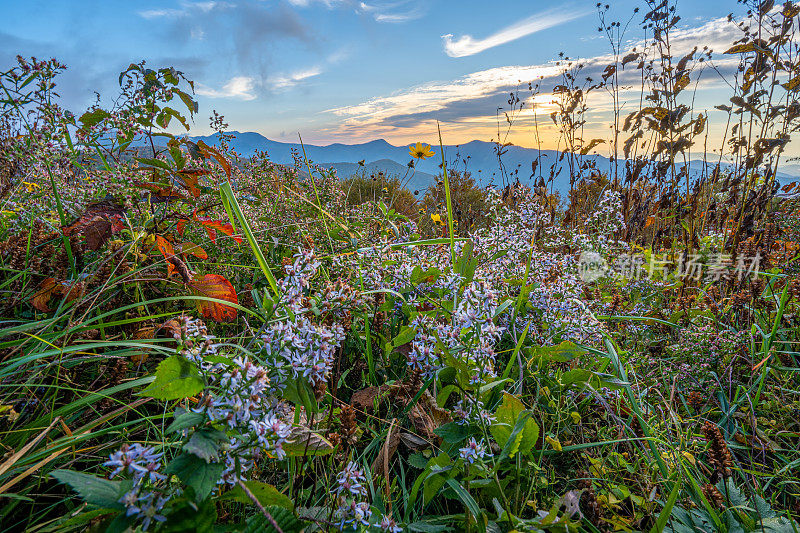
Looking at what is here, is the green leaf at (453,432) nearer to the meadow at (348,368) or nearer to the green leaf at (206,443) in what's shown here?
the meadow at (348,368)

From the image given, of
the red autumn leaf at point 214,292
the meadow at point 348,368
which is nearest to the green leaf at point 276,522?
the meadow at point 348,368

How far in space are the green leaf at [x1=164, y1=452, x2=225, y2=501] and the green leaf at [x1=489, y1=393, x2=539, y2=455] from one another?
77 cm

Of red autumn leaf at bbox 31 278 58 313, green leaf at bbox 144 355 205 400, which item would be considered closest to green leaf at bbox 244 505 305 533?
green leaf at bbox 144 355 205 400

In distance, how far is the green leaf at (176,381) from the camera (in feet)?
2.79

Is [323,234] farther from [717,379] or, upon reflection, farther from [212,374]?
[717,379]

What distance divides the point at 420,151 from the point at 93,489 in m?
4.67

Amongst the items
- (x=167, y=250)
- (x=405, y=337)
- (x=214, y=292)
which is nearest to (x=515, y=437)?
(x=405, y=337)

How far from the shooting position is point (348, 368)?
6.07 feet

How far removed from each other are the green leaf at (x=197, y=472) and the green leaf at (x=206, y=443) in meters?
0.02

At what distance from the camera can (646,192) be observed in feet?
17.2

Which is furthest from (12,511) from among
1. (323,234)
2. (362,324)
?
(323,234)

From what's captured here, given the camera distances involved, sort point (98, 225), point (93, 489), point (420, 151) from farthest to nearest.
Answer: point (420, 151) → point (98, 225) → point (93, 489)

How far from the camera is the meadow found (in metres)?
0.98

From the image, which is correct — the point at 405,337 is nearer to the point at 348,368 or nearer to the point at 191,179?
the point at 348,368
